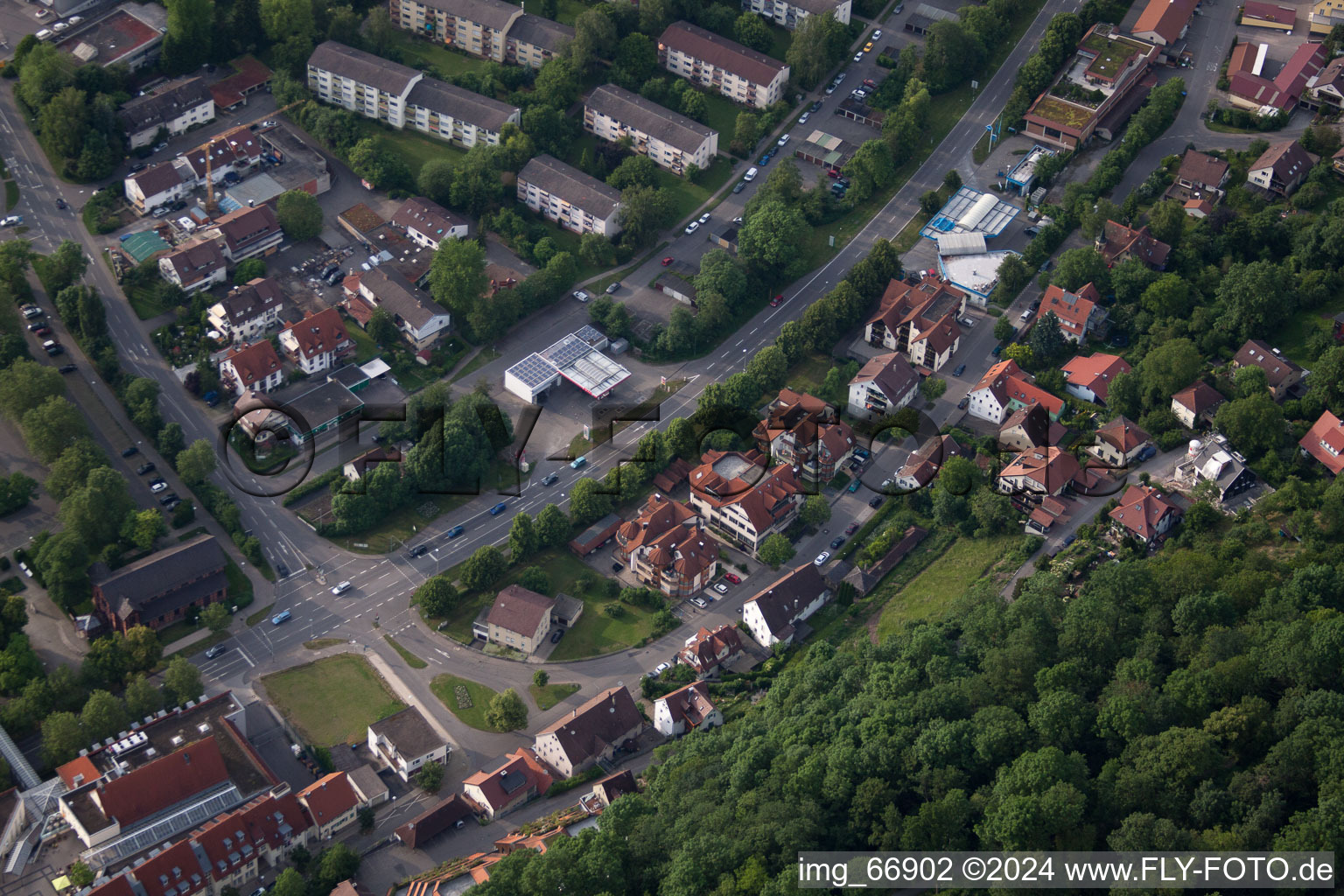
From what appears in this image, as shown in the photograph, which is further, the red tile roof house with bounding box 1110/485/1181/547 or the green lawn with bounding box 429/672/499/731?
the red tile roof house with bounding box 1110/485/1181/547

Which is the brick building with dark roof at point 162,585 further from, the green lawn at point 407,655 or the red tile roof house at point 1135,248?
the red tile roof house at point 1135,248

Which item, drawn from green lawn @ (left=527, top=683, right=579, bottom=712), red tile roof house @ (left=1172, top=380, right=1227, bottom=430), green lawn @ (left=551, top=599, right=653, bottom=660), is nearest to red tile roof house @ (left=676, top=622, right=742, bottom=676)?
green lawn @ (left=551, top=599, right=653, bottom=660)

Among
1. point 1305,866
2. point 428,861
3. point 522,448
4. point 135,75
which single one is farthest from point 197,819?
point 135,75

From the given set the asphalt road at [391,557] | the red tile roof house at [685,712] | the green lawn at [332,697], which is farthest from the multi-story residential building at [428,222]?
the red tile roof house at [685,712]

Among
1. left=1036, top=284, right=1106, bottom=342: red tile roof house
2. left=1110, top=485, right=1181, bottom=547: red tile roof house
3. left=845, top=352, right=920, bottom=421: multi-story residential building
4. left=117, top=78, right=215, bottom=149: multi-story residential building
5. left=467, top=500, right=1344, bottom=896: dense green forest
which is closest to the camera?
left=467, top=500, right=1344, bottom=896: dense green forest

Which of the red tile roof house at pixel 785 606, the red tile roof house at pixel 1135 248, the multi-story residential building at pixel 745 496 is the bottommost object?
the red tile roof house at pixel 785 606

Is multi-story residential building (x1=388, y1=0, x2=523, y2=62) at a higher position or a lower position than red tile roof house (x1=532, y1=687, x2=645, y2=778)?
higher

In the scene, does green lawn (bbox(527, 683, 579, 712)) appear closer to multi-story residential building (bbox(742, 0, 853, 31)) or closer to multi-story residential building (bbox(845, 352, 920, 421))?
multi-story residential building (bbox(845, 352, 920, 421))

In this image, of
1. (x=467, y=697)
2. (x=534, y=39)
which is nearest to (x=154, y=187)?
(x=534, y=39)
